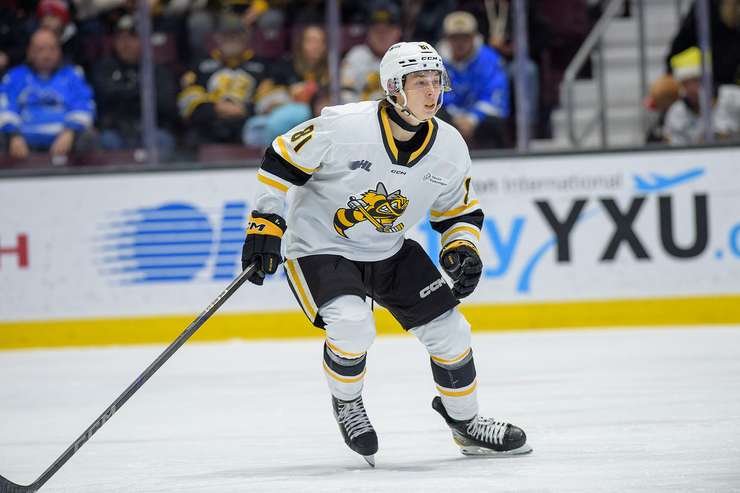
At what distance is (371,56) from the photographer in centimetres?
680

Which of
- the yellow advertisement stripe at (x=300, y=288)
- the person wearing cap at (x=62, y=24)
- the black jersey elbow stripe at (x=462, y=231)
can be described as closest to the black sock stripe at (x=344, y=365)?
the yellow advertisement stripe at (x=300, y=288)

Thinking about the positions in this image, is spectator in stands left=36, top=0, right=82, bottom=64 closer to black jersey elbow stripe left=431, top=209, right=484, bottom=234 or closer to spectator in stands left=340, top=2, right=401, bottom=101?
spectator in stands left=340, top=2, right=401, bottom=101

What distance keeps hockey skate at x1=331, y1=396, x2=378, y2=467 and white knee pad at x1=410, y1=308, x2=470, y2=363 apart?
262mm

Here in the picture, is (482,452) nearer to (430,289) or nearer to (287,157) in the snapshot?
(430,289)

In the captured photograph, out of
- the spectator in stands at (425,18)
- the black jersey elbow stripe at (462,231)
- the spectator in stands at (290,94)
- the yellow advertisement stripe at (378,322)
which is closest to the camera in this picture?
the black jersey elbow stripe at (462,231)

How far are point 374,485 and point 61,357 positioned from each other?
3555 millimetres

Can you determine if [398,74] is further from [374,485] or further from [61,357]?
[61,357]

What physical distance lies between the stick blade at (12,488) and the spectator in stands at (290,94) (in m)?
3.88

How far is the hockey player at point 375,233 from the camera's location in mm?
3346

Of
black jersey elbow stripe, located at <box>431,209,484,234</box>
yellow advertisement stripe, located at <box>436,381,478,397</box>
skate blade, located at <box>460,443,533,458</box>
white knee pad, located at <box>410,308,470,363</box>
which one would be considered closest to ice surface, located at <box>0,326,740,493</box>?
skate blade, located at <box>460,443,533,458</box>

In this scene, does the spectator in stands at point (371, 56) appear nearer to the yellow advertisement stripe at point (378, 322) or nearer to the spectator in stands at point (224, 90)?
the spectator in stands at point (224, 90)

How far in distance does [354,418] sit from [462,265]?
52cm

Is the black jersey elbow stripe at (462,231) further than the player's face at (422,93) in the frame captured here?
Yes

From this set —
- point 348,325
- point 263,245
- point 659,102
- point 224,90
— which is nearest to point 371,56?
point 224,90
